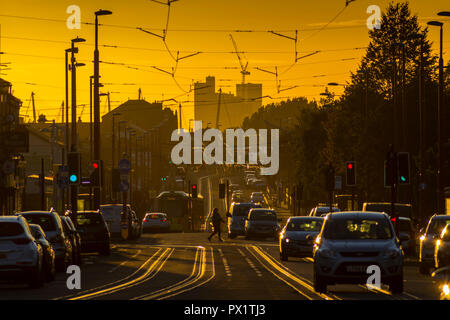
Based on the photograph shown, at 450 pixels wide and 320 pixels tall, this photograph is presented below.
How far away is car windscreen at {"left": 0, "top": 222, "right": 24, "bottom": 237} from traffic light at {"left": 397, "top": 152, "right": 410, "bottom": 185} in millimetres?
17232

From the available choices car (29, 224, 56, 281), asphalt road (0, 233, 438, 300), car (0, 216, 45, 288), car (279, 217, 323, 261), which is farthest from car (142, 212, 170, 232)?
car (0, 216, 45, 288)

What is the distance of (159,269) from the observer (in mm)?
35250

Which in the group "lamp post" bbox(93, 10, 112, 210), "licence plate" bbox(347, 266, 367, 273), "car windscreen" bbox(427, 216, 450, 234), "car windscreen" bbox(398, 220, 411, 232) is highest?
"lamp post" bbox(93, 10, 112, 210)

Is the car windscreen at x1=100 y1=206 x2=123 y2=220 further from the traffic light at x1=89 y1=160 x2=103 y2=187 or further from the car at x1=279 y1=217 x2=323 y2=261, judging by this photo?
→ the car at x1=279 y1=217 x2=323 y2=261

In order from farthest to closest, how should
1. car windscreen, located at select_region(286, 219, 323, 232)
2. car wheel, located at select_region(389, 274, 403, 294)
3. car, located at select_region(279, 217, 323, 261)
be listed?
car windscreen, located at select_region(286, 219, 323, 232) → car, located at select_region(279, 217, 323, 261) → car wheel, located at select_region(389, 274, 403, 294)

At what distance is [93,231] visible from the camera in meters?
44.6

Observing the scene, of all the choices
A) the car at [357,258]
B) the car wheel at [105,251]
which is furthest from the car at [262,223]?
the car at [357,258]

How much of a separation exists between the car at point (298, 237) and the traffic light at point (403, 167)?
10.5ft

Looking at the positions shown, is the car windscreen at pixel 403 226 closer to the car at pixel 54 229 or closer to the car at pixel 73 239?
the car at pixel 73 239

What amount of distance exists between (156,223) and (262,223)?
2104cm

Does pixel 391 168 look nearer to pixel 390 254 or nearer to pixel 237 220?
pixel 390 254

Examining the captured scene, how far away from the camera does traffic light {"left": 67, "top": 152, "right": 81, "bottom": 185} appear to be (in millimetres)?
43344

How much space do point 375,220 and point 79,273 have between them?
10.4m

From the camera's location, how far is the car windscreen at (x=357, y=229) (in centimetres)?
2517
